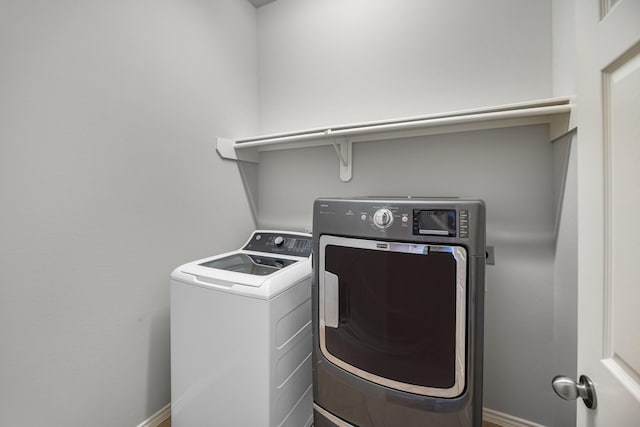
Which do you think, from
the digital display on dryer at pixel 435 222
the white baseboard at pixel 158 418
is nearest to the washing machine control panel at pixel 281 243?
the digital display on dryer at pixel 435 222

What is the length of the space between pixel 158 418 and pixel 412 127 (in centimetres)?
217

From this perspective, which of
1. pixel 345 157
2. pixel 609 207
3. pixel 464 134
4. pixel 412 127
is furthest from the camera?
pixel 345 157

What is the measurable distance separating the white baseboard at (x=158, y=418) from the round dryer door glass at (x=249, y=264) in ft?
2.95

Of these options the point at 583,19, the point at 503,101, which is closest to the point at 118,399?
the point at 583,19

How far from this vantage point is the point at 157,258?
1.51 m

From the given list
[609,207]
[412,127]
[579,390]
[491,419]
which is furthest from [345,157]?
[491,419]

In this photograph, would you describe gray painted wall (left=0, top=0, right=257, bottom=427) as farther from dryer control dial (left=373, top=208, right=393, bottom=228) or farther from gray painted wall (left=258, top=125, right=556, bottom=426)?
gray painted wall (left=258, top=125, right=556, bottom=426)

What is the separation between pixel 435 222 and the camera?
964mm

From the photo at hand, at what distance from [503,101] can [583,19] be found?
0.96 metres

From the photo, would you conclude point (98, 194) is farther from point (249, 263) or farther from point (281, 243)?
point (281, 243)

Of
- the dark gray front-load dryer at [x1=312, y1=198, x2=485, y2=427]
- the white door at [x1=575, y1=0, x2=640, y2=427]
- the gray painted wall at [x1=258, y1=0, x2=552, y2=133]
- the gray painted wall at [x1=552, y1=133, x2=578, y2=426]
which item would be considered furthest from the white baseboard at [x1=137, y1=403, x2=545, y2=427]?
the gray painted wall at [x1=258, y1=0, x2=552, y2=133]

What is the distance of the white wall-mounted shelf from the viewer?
3.98 feet

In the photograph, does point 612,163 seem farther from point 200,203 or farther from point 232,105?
point 232,105

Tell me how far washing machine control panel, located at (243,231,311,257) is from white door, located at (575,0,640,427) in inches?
48.9
